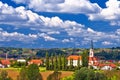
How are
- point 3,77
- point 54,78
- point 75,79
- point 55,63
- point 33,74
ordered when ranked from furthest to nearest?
point 55,63, point 54,78, point 75,79, point 33,74, point 3,77

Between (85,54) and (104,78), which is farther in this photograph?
(85,54)

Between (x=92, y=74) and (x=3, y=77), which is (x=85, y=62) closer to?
(x=92, y=74)

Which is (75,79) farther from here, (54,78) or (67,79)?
(54,78)

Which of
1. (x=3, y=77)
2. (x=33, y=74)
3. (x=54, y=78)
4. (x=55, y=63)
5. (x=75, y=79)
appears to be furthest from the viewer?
(x=55, y=63)

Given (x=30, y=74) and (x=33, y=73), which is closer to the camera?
(x=30, y=74)

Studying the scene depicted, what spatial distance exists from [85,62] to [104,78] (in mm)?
69317

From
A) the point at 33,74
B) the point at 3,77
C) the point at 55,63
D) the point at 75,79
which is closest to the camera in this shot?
the point at 3,77

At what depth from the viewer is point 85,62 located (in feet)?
577

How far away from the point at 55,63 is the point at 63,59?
4019 millimetres

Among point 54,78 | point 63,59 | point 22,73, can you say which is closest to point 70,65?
point 63,59

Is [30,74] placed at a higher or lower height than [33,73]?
lower

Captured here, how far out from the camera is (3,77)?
3674 inches

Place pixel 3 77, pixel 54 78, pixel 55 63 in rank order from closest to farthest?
pixel 3 77
pixel 54 78
pixel 55 63

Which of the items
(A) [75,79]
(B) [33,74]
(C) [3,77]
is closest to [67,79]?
(A) [75,79]
